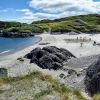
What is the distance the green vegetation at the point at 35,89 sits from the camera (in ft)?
48.9

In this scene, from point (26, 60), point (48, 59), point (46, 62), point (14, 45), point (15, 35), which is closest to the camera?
point (46, 62)

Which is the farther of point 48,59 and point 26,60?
point 26,60

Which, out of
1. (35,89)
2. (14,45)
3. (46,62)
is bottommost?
(14,45)

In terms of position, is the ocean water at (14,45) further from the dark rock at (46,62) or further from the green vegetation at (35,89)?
the green vegetation at (35,89)

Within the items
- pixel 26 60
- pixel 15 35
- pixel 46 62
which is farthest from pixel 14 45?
pixel 46 62

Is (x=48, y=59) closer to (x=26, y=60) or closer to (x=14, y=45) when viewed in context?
(x=26, y=60)

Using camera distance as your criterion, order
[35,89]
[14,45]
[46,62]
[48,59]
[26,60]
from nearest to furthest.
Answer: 1. [35,89]
2. [46,62]
3. [48,59]
4. [26,60]
5. [14,45]

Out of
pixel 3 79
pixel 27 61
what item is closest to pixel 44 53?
pixel 27 61

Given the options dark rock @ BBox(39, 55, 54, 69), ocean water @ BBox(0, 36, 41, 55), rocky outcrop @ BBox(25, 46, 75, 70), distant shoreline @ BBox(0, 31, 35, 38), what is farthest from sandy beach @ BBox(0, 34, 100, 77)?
distant shoreline @ BBox(0, 31, 35, 38)

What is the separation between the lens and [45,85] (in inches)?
642

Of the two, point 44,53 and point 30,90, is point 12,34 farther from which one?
point 30,90

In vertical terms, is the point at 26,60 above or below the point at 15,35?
→ above

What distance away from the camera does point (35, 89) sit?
15.8 m

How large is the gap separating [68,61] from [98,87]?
105 ft
